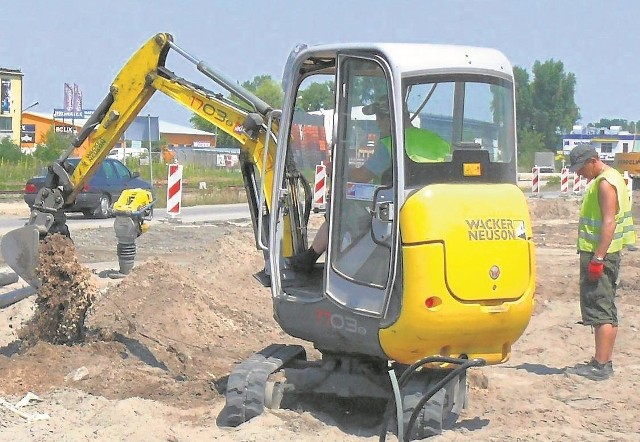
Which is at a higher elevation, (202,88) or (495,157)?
(202,88)

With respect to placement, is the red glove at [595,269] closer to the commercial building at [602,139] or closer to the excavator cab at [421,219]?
the excavator cab at [421,219]

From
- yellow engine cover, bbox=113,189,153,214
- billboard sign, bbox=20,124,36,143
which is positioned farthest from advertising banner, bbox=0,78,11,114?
yellow engine cover, bbox=113,189,153,214

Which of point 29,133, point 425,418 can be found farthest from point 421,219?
point 29,133

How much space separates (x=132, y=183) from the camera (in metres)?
25.4

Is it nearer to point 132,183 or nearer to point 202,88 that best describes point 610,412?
point 202,88

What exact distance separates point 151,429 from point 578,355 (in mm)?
4694

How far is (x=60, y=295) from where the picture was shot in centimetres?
862

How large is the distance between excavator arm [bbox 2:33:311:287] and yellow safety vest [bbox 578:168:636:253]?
253 cm

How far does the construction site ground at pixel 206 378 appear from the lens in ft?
21.7

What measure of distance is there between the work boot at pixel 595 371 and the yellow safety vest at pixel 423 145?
2.99 meters

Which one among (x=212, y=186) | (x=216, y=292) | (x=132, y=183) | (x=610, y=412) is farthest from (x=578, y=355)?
(x=212, y=186)

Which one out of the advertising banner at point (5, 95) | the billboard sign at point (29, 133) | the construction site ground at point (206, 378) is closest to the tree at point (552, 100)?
the billboard sign at point (29, 133)

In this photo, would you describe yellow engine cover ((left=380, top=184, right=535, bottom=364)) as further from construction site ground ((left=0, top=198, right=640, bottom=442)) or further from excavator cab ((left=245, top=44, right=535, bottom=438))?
construction site ground ((left=0, top=198, right=640, bottom=442))

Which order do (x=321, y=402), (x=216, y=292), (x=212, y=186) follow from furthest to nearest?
(x=212, y=186), (x=216, y=292), (x=321, y=402)
